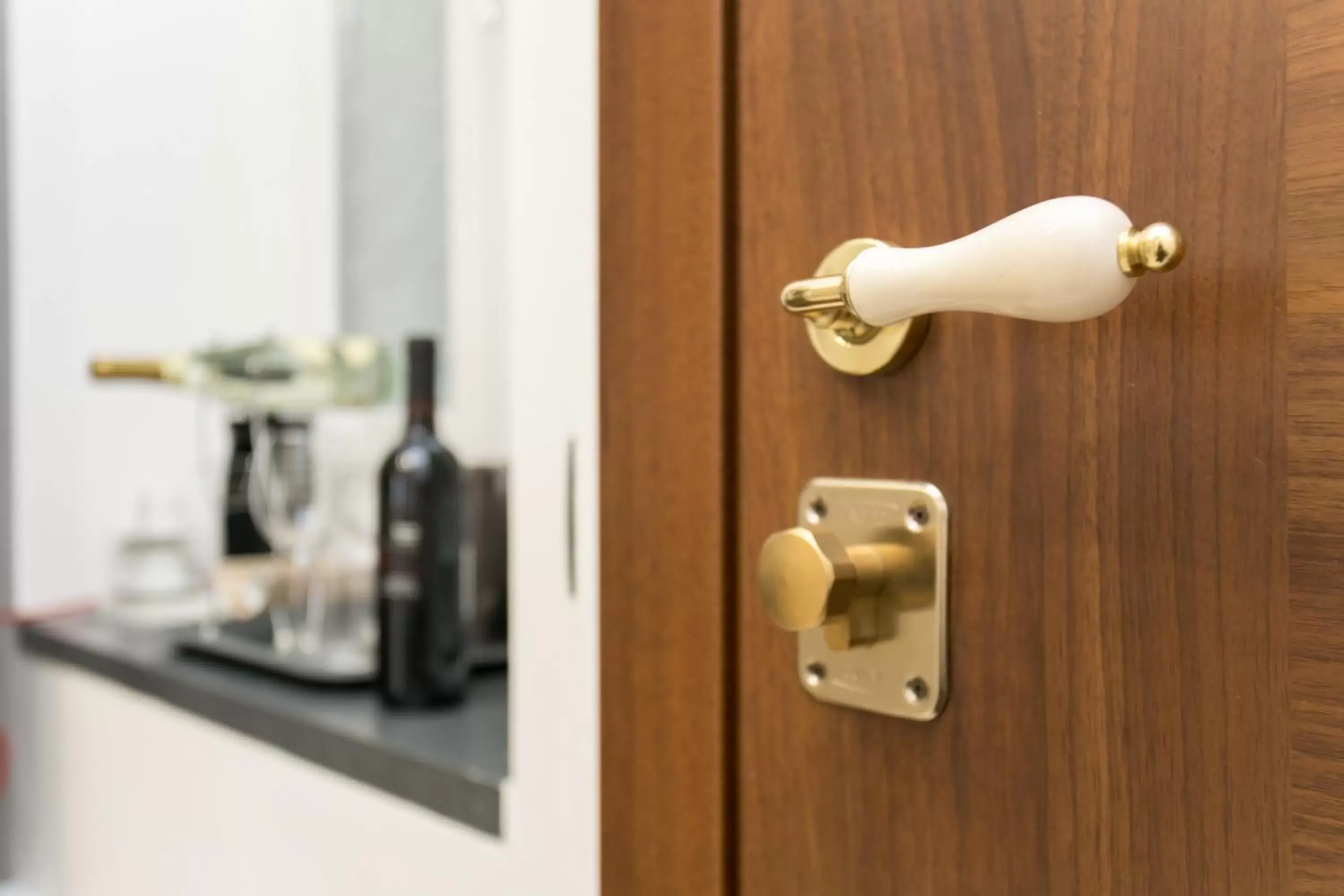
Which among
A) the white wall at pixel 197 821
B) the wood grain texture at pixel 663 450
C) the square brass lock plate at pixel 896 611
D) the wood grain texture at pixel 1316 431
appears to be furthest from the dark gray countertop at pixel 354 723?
the wood grain texture at pixel 1316 431

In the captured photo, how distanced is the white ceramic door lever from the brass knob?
0.19 feet

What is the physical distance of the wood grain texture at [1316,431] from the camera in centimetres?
25

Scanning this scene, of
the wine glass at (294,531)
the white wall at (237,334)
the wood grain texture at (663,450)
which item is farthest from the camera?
the wine glass at (294,531)

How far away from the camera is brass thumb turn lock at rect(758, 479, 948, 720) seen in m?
0.32

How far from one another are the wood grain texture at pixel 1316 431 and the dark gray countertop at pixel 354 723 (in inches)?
15.1

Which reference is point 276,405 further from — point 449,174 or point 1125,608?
point 1125,608

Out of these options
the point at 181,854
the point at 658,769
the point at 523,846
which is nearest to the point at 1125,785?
the point at 658,769

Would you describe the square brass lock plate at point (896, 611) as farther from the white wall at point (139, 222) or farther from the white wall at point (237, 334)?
the white wall at point (139, 222)

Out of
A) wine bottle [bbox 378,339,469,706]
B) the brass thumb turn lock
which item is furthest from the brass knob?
wine bottle [bbox 378,339,469,706]

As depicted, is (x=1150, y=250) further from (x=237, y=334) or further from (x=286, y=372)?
(x=237, y=334)

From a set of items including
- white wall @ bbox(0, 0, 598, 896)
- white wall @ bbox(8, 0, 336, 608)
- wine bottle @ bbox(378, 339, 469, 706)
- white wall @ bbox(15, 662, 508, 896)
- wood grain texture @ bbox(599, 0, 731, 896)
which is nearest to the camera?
wood grain texture @ bbox(599, 0, 731, 896)

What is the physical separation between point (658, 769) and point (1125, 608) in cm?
19

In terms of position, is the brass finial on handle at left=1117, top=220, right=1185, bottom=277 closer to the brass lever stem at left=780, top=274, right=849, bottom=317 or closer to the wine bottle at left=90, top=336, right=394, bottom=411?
the brass lever stem at left=780, top=274, right=849, bottom=317

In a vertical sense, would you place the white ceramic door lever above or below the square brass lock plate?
above
